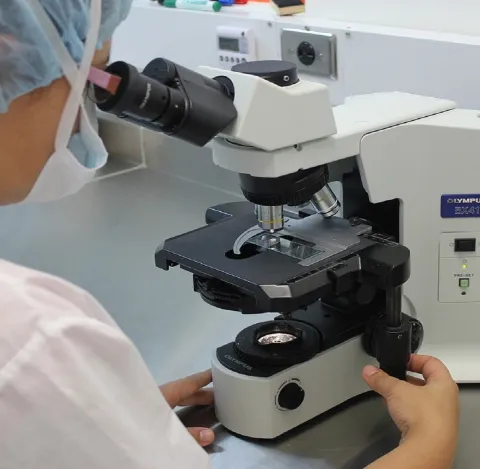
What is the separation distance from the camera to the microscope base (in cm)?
103

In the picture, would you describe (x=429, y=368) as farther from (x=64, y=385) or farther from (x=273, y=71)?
(x=64, y=385)

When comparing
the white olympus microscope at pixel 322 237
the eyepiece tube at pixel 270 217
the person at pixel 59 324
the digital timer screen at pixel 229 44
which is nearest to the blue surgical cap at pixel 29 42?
the person at pixel 59 324

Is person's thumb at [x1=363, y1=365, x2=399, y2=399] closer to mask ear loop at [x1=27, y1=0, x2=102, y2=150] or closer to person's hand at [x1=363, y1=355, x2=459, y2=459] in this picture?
person's hand at [x1=363, y1=355, x2=459, y2=459]

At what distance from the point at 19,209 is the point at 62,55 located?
1.41 m

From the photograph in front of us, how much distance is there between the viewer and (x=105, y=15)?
2.49 feet

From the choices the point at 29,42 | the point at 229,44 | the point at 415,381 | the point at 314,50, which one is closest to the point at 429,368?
the point at 415,381

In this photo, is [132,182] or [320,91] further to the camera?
[132,182]

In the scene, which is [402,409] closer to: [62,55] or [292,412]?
[292,412]

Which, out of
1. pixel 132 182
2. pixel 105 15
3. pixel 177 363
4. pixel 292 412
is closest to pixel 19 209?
pixel 132 182

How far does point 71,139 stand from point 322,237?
Answer: 40 centimetres

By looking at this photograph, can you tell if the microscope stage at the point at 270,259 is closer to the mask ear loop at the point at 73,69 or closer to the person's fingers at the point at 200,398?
the person's fingers at the point at 200,398

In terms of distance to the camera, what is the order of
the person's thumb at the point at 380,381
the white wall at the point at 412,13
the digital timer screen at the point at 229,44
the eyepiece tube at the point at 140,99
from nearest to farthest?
the eyepiece tube at the point at 140,99 < the person's thumb at the point at 380,381 < the white wall at the point at 412,13 < the digital timer screen at the point at 229,44

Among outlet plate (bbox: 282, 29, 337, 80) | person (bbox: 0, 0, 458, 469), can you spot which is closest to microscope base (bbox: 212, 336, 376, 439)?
person (bbox: 0, 0, 458, 469)

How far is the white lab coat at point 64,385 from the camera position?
0.63 m
